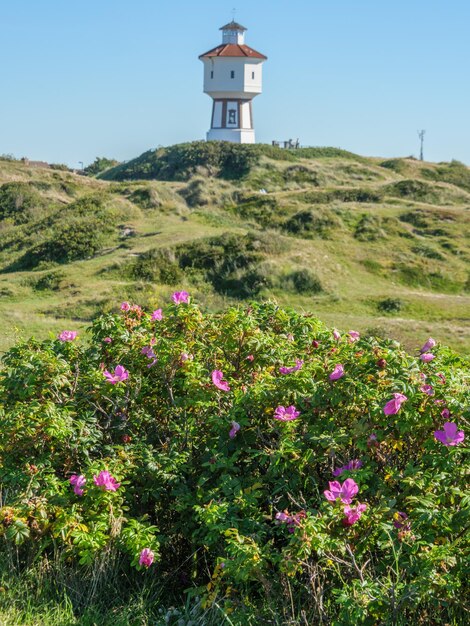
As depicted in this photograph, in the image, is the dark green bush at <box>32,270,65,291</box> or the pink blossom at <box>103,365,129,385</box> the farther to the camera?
the dark green bush at <box>32,270,65,291</box>

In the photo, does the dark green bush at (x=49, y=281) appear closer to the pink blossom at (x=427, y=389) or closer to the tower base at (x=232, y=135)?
the pink blossom at (x=427, y=389)

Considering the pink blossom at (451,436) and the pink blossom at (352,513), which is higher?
the pink blossom at (451,436)

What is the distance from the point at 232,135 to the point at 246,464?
56.3 m

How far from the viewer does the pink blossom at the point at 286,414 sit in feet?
14.1

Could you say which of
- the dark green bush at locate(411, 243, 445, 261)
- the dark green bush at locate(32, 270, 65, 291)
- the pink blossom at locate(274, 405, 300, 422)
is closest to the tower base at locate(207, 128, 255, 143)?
the dark green bush at locate(411, 243, 445, 261)

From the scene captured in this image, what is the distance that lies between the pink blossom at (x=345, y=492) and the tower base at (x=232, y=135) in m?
56.6

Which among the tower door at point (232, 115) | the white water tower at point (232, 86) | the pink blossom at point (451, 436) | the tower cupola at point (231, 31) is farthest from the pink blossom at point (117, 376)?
the tower cupola at point (231, 31)

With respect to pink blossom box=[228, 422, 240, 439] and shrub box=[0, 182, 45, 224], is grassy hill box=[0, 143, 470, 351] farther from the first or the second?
pink blossom box=[228, 422, 240, 439]

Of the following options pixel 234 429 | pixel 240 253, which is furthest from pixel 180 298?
pixel 240 253

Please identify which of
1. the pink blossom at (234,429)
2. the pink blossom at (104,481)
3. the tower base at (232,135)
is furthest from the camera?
the tower base at (232,135)

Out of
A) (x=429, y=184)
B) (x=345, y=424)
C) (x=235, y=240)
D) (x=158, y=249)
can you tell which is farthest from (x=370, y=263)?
(x=345, y=424)

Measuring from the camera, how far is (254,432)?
4.59 metres

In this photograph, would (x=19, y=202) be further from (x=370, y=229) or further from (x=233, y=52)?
(x=233, y=52)

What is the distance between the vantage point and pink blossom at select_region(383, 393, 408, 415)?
3.91 meters
